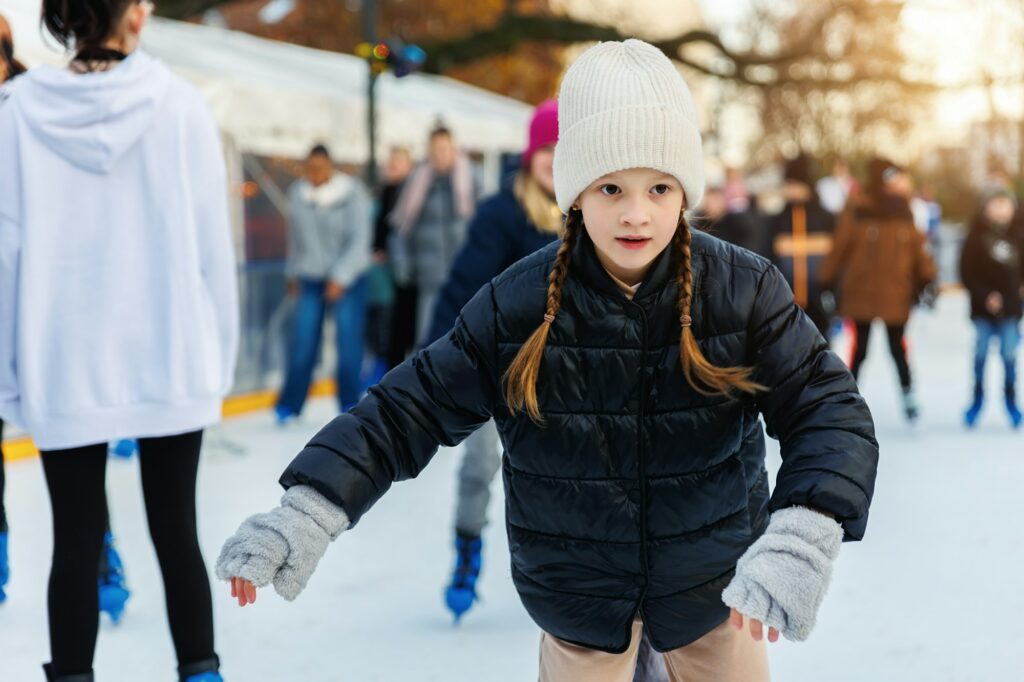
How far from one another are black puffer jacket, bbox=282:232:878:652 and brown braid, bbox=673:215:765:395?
22 millimetres

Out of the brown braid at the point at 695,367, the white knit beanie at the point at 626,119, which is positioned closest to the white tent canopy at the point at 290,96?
the white knit beanie at the point at 626,119

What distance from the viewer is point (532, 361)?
6.04ft

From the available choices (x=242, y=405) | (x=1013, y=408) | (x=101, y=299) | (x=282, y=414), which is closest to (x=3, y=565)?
(x=101, y=299)

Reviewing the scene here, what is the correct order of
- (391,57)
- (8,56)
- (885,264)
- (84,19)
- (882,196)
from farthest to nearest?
(391,57), (882,196), (885,264), (8,56), (84,19)

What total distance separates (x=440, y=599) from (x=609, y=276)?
2.24 meters

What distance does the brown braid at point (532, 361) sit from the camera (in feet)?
6.04

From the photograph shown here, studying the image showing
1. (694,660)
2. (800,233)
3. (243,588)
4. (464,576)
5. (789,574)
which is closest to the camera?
(789,574)

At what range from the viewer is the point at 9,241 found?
8.20 feet

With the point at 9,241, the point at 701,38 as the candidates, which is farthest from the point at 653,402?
the point at 701,38

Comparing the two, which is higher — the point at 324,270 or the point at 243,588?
the point at 243,588

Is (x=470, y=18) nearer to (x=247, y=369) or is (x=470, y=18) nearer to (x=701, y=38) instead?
(x=701, y=38)

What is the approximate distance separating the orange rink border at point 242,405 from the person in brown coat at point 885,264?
3641 millimetres

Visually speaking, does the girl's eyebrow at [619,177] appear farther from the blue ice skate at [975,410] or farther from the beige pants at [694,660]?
the blue ice skate at [975,410]

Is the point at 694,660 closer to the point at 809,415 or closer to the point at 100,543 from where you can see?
the point at 809,415
